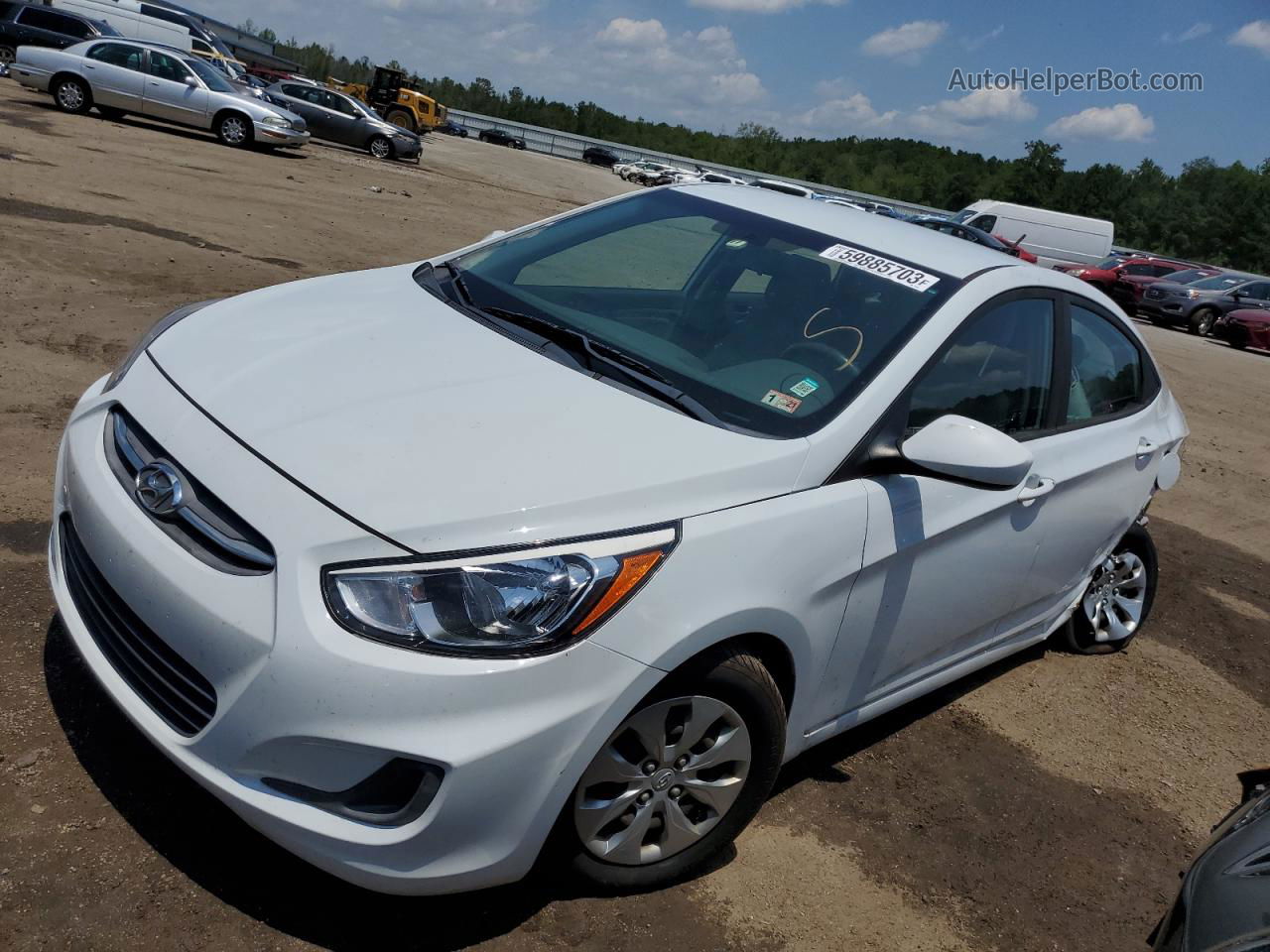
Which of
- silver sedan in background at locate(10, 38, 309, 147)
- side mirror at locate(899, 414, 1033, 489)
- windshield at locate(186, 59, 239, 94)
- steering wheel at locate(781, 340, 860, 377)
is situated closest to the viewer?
side mirror at locate(899, 414, 1033, 489)

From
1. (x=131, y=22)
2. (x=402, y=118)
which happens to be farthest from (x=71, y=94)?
(x=402, y=118)

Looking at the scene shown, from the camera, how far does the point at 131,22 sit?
3650cm

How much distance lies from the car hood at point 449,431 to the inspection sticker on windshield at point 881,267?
35.4 inches

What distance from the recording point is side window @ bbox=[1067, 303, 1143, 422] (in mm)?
3959

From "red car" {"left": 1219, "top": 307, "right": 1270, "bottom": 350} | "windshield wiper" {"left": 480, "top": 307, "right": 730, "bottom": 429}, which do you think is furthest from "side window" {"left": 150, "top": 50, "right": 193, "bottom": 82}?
"red car" {"left": 1219, "top": 307, "right": 1270, "bottom": 350}

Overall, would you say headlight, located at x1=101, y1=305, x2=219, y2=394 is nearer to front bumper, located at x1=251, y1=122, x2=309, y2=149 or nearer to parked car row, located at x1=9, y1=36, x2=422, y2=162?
front bumper, located at x1=251, y1=122, x2=309, y2=149

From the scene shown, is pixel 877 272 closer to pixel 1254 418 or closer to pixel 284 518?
pixel 284 518

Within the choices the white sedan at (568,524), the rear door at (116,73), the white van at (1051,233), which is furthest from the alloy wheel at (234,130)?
the white van at (1051,233)

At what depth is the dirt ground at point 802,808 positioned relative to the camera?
250 cm

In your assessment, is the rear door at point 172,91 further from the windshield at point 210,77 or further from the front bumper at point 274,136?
the front bumper at point 274,136

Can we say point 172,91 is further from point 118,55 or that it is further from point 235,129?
point 235,129

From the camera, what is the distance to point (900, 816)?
3.45m

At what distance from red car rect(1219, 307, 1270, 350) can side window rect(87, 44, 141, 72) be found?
74.6ft

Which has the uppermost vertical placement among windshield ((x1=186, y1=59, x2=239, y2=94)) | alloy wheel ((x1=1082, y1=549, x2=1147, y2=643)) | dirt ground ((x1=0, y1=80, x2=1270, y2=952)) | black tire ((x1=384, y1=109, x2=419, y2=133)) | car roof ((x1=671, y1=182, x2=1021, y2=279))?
car roof ((x1=671, y1=182, x2=1021, y2=279))
